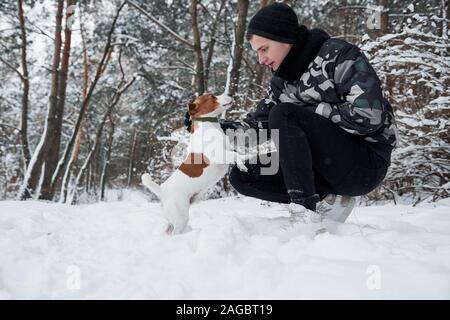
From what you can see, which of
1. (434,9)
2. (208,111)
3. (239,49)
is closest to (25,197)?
(239,49)

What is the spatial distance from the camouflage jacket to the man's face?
0.12 ft

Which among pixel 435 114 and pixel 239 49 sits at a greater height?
pixel 239 49

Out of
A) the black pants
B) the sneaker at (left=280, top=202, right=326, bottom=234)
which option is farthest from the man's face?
the sneaker at (left=280, top=202, right=326, bottom=234)

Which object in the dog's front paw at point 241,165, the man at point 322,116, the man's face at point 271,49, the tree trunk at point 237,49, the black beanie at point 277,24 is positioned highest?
the tree trunk at point 237,49

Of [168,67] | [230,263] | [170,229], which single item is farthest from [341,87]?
[168,67]

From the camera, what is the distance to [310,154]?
1.99 meters

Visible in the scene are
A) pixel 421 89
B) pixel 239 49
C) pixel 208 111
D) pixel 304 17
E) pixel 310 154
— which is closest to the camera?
pixel 310 154

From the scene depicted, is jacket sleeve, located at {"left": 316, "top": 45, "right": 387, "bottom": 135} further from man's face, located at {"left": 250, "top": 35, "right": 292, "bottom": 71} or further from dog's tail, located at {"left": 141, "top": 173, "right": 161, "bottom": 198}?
dog's tail, located at {"left": 141, "top": 173, "right": 161, "bottom": 198}

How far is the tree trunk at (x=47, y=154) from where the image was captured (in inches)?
329

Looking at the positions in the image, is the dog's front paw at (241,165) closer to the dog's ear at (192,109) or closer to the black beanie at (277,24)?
the dog's ear at (192,109)

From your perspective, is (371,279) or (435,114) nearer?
(371,279)

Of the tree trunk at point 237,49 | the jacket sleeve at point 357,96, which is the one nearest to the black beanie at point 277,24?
the jacket sleeve at point 357,96

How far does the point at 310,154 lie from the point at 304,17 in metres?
9.36
